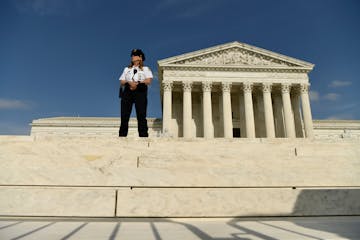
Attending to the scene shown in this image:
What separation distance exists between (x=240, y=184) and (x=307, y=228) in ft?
6.39

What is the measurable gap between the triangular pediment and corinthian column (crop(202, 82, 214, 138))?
3684 millimetres

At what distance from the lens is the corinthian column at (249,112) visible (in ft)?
112

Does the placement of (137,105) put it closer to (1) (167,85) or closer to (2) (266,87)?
(1) (167,85)

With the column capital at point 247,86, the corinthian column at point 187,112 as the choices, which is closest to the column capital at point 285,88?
the column capital at point 247,86

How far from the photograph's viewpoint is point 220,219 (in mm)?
4883

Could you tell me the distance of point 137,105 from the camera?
7.88m

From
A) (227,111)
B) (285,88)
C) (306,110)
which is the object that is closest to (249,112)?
(227,111)

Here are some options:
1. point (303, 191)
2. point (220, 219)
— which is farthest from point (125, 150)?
point (303, 191)

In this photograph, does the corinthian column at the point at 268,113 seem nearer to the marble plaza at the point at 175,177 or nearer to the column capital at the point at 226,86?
the column capital at the point at 226,86

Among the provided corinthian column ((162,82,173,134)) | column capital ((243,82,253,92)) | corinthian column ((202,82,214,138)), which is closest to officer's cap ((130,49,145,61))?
corinthian column ((162,82,173,134))

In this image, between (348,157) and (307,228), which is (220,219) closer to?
(307,228)

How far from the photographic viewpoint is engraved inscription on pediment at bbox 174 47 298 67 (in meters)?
37.4

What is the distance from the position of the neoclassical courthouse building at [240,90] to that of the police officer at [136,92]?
83.7 feet

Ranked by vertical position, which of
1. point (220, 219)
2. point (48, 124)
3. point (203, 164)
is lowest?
point (220, 219)
